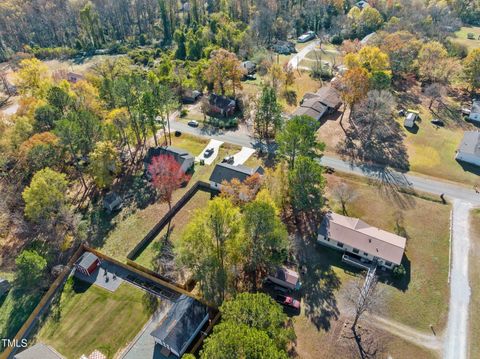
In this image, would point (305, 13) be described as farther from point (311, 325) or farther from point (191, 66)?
point (311, 325)

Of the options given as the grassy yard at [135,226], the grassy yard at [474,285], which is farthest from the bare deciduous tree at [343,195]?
the grassy yard at [135,226]

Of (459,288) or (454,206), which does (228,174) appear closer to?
(459,288)

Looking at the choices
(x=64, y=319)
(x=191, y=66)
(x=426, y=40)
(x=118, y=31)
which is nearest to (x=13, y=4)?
(x=118, y=31)

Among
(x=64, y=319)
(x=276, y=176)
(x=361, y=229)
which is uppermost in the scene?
(x=276, y=176)

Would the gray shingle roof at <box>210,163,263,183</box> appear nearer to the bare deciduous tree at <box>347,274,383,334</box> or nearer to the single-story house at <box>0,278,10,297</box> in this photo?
the bare deciduous tree at <box>347,274,383,334</box>

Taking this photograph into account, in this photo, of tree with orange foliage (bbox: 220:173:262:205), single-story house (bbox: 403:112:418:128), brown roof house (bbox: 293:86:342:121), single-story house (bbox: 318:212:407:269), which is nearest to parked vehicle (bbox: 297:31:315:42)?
brown roof house (bbox: 293:86:342:121)

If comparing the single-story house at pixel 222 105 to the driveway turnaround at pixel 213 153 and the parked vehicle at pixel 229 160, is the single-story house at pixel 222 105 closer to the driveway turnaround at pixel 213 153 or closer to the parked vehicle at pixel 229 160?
the driveway turnaround at pixel 213 153
